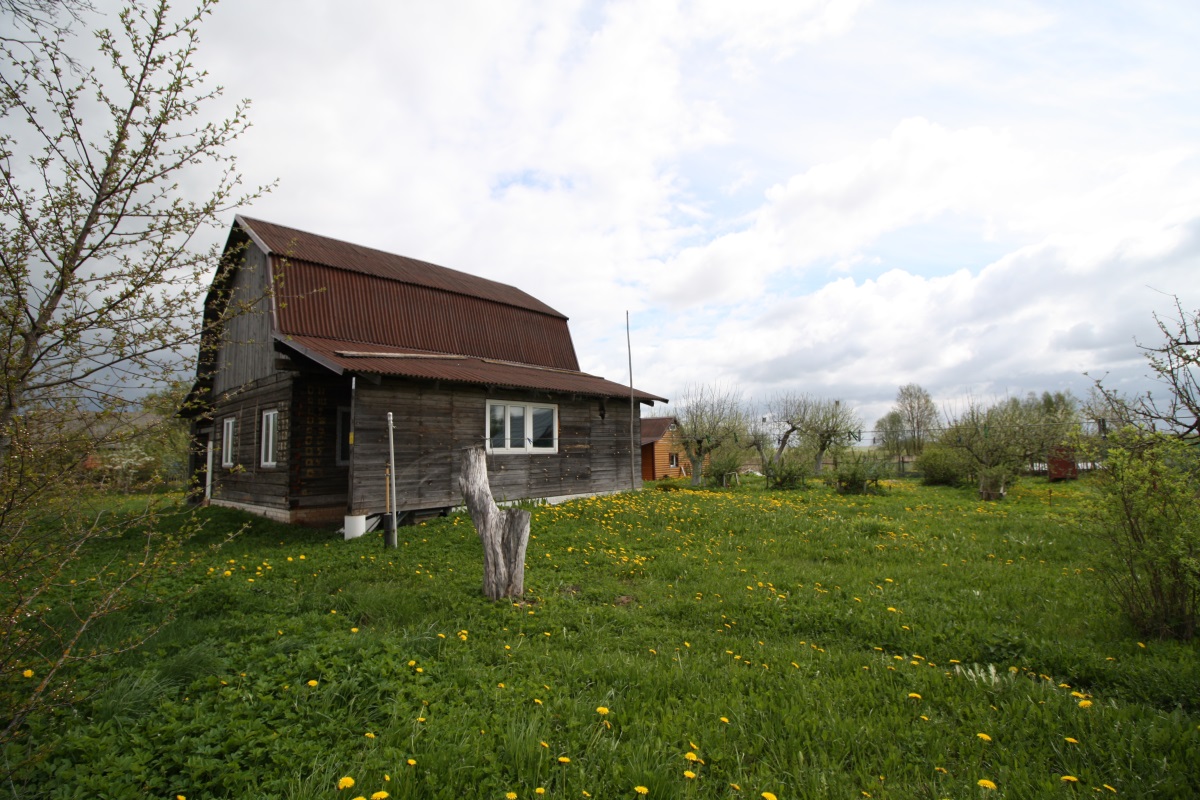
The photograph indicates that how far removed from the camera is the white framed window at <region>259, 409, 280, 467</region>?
13984 mm

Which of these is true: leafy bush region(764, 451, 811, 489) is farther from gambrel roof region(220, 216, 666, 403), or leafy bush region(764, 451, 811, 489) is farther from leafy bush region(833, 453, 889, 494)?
gambrel roof region(220, 216, 666, 403)

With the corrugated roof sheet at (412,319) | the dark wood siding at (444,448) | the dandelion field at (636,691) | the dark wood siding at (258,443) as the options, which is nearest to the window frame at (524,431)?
the dark wood siding at (444,448)

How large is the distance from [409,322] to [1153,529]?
52.2 feet

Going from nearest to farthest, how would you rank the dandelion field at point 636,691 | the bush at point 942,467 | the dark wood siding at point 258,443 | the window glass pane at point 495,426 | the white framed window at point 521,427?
the dandelion field at point 636,691 → the dark wood siding at point 258,443 → the window glass pane at point 495,426 → the white framed window at point 521,427 → the bush at point 942,467

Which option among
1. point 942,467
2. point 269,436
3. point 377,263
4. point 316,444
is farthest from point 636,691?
point 942,467

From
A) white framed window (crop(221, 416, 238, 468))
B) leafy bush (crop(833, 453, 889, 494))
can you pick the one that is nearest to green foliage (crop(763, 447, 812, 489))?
leafy bush (crop(833, 453, 889, 494))

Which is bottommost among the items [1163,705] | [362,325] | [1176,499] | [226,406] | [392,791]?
[1163,705]

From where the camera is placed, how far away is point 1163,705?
4406 millimetres

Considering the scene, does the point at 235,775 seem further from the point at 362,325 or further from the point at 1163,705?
the point at 362,325

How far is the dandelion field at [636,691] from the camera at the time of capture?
10.5 feet

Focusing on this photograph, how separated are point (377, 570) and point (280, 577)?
1263mm

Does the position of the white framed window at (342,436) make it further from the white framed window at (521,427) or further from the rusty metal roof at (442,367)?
the white framed window at (521,427)

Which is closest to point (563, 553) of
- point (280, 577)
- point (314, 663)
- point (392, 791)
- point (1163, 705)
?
point (280, 577)

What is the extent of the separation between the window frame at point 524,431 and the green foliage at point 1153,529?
37.5 ft
